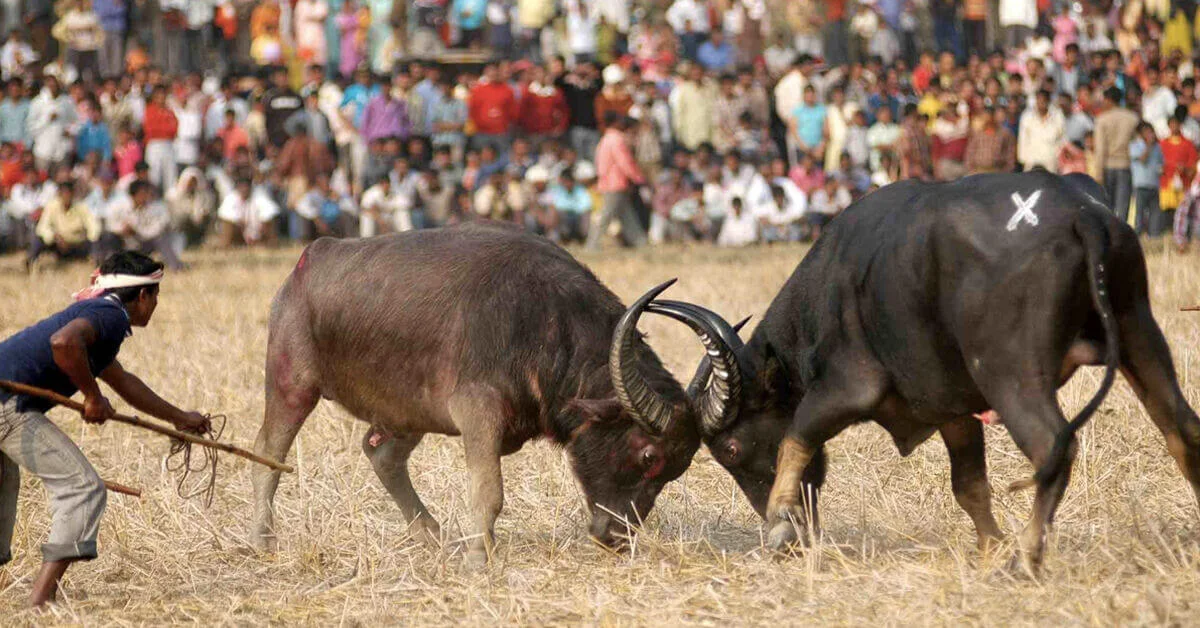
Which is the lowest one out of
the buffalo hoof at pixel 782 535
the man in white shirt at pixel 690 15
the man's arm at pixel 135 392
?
the man in white shirt at pixel 690 15

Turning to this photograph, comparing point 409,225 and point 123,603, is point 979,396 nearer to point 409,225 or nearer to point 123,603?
point 123,603

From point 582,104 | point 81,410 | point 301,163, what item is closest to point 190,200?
point 301,163

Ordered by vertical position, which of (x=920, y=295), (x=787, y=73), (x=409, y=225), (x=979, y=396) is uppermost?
(x=920, y=295)

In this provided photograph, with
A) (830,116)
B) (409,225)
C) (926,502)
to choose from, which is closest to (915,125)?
(830,116)

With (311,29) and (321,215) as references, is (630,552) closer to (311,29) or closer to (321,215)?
(321,215)

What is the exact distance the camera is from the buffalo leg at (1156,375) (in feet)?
→ 19.7

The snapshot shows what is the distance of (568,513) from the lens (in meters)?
7.89

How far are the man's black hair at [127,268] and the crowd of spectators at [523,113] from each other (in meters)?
13.5

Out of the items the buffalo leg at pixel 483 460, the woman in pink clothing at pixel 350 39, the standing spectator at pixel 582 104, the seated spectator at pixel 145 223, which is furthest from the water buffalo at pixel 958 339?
the woman in pink clothing at pixel 350 39

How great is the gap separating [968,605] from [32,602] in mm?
3188

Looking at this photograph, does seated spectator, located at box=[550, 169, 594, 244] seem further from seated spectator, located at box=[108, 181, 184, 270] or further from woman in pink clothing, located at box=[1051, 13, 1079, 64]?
woman in pink clothing, located at box=[1051, 13, 1079, 64]

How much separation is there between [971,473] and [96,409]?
327cm

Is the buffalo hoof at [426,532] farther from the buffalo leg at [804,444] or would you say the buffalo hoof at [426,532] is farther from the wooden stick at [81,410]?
the buffalo leg at [804,444]

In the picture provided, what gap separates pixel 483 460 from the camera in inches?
277
